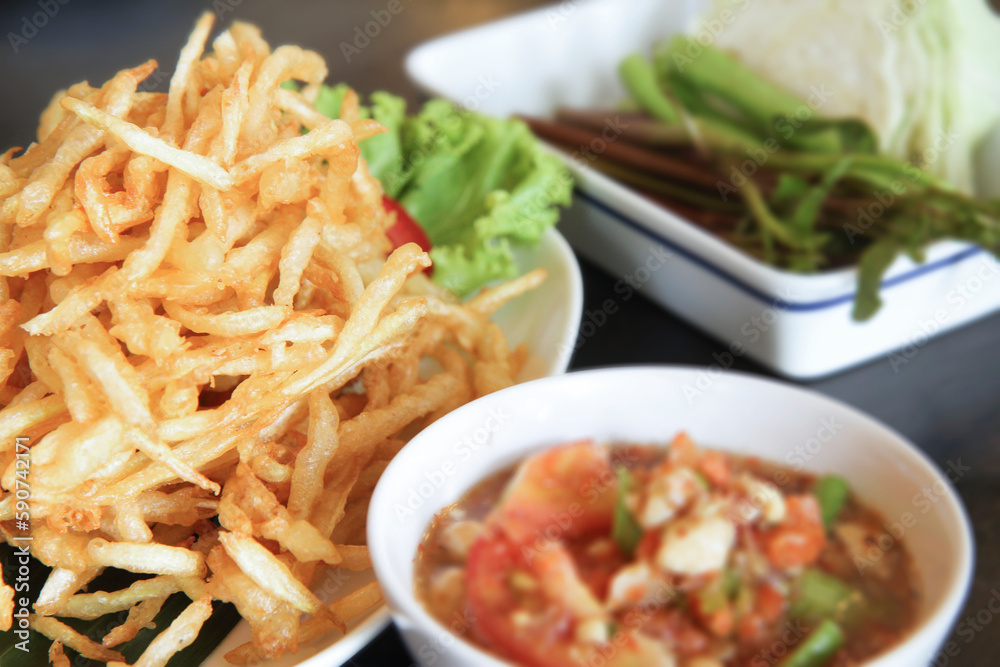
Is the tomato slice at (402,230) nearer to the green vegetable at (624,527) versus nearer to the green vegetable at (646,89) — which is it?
the green vegetable at (624,527)

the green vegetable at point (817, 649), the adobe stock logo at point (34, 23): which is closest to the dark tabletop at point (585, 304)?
the adobe stock logo at point (34, 23)

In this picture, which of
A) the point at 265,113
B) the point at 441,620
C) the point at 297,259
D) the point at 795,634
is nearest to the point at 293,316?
the point at 297,259

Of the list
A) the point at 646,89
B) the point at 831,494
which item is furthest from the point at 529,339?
the point at 646,89

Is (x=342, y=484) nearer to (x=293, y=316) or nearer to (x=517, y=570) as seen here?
(x=293, y=316)

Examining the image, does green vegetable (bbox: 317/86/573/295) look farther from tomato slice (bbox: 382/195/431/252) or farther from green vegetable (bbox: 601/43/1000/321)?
green vegetable (bbox: 601/43/1000/321)

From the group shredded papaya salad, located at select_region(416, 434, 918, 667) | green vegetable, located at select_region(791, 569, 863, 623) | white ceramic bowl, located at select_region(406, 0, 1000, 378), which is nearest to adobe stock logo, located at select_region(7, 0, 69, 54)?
white ceramic bowl, located at select_region(406, 0, 1000, 378)

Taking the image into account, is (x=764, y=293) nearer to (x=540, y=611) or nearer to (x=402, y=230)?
(x=402, y=230)
